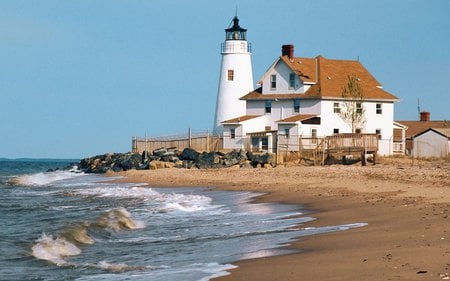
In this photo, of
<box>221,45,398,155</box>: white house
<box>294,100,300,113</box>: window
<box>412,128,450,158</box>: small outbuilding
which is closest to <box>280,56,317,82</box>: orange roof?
<box>221,45,398,155</box>: white house

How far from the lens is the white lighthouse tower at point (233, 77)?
6128cm

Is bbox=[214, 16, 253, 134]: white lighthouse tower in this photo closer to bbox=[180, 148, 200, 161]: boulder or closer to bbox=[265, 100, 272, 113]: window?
bbox=[265, 100, 272, 113]: window

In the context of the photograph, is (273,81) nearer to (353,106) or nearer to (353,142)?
(353,106)

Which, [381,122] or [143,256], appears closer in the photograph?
[143,256]

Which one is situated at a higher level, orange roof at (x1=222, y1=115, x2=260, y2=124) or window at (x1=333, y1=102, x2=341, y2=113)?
window at (x1=333, y1=102, x2=341, y2=113)

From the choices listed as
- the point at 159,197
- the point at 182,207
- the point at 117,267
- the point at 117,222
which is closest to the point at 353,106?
the point at 159,197

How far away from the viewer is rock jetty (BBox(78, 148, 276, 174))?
49156 millimetres

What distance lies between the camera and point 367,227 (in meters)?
16.8

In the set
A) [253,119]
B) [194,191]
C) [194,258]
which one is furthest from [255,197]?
[253,119]

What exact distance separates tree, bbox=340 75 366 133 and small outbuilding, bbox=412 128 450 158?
416 centimetres

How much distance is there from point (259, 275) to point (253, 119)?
4401cm

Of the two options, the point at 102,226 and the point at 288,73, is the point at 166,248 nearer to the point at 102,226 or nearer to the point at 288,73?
the point at 102,226

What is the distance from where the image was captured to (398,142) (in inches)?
2224

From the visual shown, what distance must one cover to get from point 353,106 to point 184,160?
11239 millimetres
